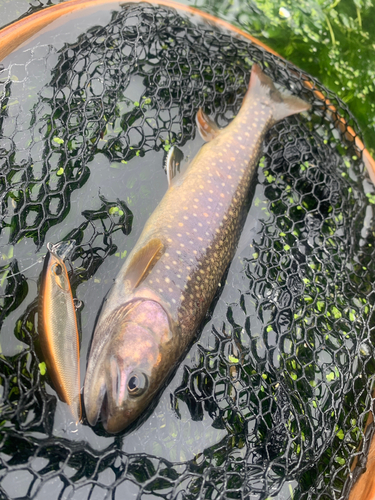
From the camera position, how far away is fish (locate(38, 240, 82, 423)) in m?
2.13

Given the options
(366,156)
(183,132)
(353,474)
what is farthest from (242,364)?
(366,156)

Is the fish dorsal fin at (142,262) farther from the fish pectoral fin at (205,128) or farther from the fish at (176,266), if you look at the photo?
the fish pectoral fin at (205,128)

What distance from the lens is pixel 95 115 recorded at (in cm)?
285

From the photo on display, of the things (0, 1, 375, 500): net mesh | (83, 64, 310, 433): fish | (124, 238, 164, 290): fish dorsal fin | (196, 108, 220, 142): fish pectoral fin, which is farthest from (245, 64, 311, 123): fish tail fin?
(124, 238, 164, 290): fish dorsal fin

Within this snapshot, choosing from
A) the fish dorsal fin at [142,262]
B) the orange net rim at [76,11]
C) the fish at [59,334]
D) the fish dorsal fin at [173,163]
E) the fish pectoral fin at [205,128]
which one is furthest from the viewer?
the fish pectoral fin at [205,128]

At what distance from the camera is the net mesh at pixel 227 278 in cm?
219

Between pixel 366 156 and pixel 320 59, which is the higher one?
pixel 320 59

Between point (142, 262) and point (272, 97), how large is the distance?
214 centimetres

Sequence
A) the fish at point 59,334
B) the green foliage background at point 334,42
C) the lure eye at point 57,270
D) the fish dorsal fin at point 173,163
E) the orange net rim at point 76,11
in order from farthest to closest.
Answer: the green foliage background at point 334,42 → the fish dorsal fin at point 173,163 → the orange net rim at point 76,11 → the lure eye at point 57,270 → the fish at point 59,334

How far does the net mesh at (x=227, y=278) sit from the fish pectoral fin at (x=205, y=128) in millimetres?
78

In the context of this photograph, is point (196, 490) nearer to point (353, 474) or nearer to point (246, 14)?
point (353, 474)

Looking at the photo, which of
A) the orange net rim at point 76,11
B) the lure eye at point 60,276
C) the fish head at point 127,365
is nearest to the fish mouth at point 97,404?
the fish head at point 127,365

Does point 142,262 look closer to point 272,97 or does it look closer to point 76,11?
point 272,97

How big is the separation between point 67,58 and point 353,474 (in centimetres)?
406
